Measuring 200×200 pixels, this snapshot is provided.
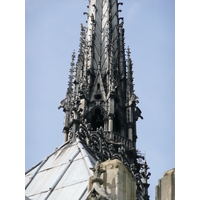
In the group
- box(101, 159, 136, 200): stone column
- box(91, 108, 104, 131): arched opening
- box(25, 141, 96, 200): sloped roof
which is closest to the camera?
box(101, 159, 136, 200): stone column

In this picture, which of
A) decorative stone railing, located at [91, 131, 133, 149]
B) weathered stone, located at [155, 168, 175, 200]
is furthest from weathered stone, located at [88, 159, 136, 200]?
decorative stone railing, located at [91, 131, 133, 149]

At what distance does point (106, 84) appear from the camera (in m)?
50.7

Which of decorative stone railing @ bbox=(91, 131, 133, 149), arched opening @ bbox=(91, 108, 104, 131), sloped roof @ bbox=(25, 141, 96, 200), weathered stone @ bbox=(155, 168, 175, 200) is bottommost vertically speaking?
weathered stone @ bbox=(155, 168, 175, 200)

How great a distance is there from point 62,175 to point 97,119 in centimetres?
2773

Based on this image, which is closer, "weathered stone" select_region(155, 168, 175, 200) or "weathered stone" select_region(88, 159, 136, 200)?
"weathered stone" select_region(155, 168, 175, 200)

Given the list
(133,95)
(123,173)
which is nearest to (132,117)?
(133,95)

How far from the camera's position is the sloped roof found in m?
18.6

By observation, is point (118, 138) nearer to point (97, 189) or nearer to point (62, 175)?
point (62, 175)

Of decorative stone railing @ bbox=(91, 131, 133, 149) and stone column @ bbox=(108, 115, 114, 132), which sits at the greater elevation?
stone column @ bbox=(108, 115, 114, 132)

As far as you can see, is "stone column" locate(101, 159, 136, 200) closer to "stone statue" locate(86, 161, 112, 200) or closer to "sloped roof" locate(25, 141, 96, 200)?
"stone statue" locate(86, 161, 112, 200)

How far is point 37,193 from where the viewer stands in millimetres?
20031

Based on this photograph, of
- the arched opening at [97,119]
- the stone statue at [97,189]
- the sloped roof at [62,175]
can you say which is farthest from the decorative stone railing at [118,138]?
the stone statue at [97,189]
